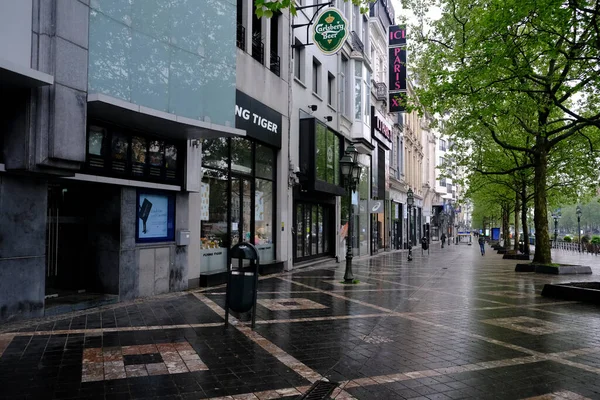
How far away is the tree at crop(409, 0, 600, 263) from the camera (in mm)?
11195

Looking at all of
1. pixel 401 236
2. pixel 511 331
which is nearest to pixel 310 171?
pixel 511 331

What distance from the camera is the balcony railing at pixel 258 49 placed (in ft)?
47.9

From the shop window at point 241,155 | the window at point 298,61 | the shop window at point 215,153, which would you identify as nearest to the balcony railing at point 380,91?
the window at point 298,61

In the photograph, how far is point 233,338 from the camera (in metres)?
6.59

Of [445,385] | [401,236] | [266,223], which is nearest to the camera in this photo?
[445,385]

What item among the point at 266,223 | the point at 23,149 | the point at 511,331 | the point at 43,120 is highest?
the point at 43,120

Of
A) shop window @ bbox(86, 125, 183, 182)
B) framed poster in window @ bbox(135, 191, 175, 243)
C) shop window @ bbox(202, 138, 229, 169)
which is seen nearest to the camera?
shop window @ bbox(86, 125, 183, 182)

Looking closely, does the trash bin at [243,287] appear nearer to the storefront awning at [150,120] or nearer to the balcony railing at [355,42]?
the storefront awning at [150,120]

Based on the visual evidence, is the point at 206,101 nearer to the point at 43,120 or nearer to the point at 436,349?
the point at 43,120

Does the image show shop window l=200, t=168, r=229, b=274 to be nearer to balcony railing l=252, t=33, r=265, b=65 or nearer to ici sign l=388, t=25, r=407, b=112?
balcony railing l=252, t=33, r=265, b=65

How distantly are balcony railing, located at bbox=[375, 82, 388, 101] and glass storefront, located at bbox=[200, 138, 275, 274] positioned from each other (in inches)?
705

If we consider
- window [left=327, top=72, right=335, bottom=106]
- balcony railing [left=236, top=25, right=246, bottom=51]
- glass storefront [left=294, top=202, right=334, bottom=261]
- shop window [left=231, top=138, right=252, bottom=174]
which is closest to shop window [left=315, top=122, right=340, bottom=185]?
glass storefront [left=294, top=202, right=334, bottom=261]

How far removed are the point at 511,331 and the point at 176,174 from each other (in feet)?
26.2

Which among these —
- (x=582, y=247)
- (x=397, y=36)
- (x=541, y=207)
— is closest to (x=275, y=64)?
(x=541, y=207)
